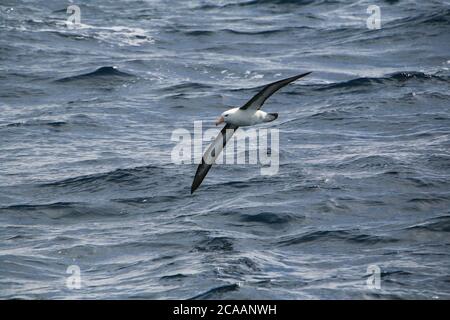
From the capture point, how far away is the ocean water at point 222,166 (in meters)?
16.7

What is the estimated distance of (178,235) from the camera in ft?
60.2

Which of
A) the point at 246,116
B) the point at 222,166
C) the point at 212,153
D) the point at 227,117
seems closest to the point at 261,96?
A: the point at 246,116

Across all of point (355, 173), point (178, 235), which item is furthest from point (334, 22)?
point (178, 235)

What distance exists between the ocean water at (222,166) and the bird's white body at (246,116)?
197 cm

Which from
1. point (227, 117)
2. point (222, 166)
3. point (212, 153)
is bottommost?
point (222, 166)

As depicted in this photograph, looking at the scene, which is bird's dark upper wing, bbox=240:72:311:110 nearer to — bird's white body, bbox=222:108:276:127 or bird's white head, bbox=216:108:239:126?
bird's white body, bbox=222:108:276:127

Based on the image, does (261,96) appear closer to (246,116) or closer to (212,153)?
(246,116)

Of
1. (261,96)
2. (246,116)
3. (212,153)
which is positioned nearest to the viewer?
(261,96)

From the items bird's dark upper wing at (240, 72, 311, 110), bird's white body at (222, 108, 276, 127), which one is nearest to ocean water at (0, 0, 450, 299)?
bird's white body at (222, 108, 276, 127)

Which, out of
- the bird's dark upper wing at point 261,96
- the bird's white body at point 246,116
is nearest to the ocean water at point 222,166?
the bird's white body at point 246,116

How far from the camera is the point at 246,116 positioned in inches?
709

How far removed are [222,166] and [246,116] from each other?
453cm

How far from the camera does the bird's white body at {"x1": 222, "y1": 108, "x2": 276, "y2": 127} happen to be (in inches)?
705
